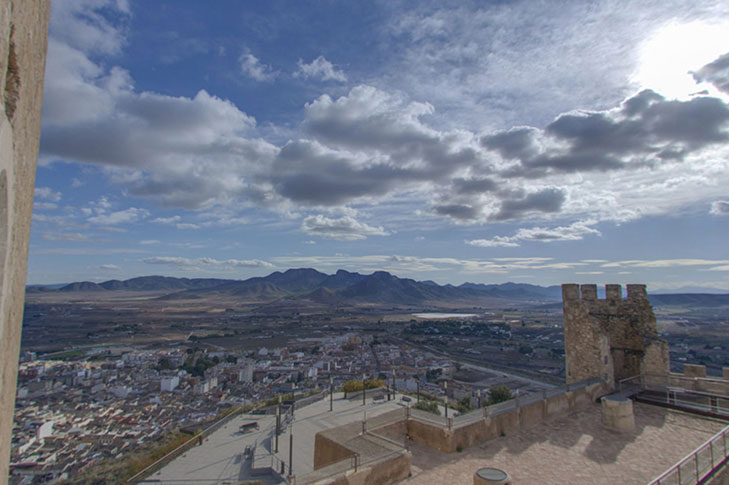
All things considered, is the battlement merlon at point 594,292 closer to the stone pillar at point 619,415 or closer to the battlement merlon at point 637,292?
the battlement merlon at point 637,292

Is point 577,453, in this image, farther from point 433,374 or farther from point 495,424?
point 433,374

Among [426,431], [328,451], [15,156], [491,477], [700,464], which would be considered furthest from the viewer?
[426,431]

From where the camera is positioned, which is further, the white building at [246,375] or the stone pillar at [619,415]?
the white building at [246,375]

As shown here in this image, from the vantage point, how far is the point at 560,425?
965 centimetres

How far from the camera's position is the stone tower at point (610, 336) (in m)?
12.3

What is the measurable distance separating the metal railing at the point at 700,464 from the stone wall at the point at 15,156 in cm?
759

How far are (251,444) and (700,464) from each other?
19.7 metres

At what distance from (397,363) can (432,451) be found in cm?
5102

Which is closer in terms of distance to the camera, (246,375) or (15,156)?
(15,156)

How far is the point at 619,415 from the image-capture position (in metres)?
9.23

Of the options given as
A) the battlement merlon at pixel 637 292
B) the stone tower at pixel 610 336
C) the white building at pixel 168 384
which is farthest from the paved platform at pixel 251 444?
the white building at pixel 168 384

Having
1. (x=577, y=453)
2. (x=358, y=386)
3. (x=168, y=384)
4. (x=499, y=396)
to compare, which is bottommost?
(x=168, y=384)

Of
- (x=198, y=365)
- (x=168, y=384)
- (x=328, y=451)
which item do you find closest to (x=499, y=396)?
(x=328, y=451)

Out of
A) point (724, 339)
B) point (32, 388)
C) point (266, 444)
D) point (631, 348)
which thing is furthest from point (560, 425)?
point (724, 339)
